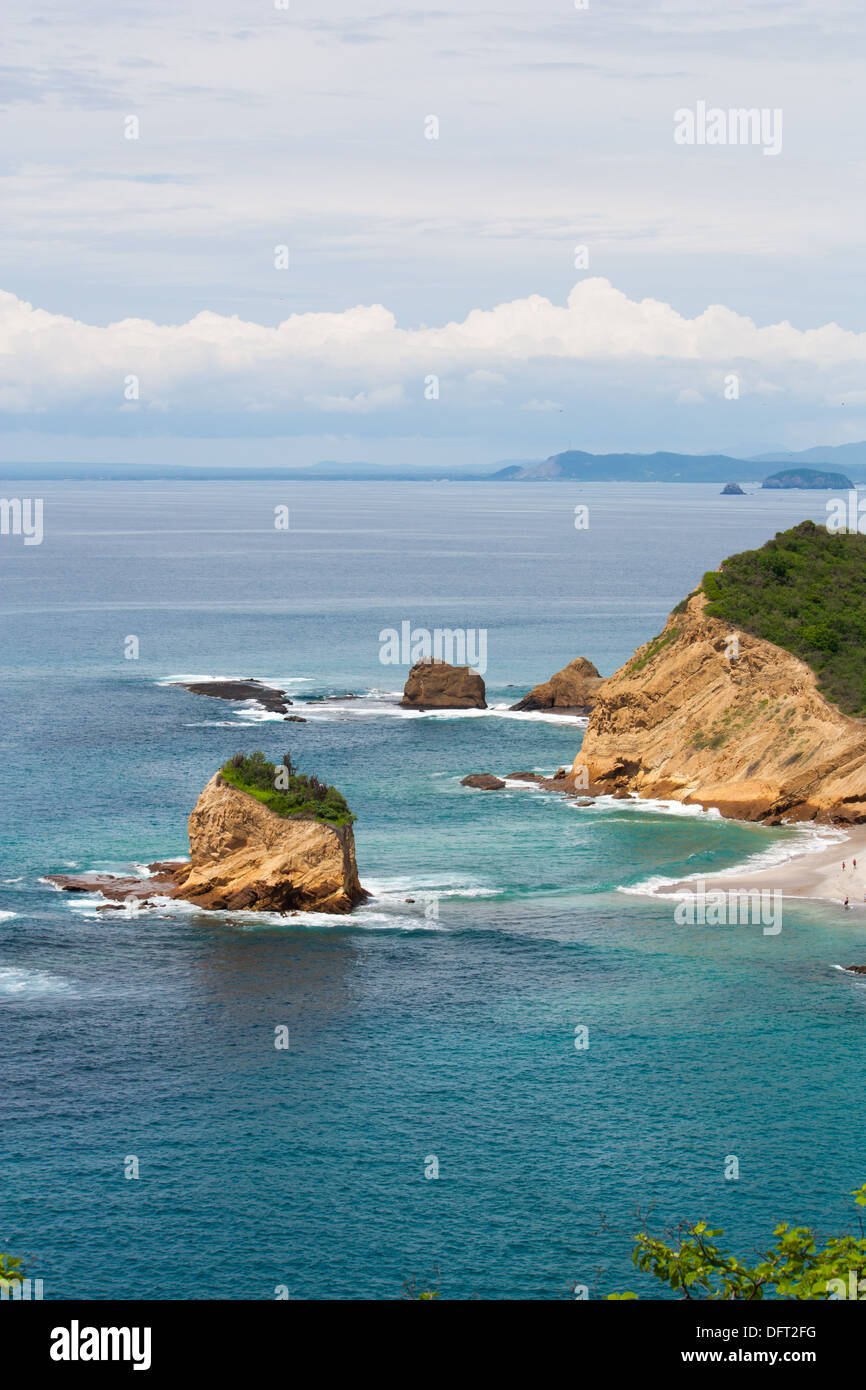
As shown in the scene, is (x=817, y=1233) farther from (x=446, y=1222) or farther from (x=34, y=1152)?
(x=34, y=1152)

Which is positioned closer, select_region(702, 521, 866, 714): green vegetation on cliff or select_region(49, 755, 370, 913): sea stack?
select_region(49, 755, 370, 913): sea stack

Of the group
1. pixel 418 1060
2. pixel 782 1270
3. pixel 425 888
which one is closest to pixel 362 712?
pixel 425 888

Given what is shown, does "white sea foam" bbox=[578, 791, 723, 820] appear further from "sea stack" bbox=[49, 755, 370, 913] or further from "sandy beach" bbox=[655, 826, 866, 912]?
"sea stack" bbox=[49, 755, 370, 913]

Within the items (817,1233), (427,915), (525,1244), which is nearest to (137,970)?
(427,915)

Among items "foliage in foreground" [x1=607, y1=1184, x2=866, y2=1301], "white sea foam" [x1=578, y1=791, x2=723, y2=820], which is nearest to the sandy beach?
"white sea foam" [x1=578, y1=791, x2=723, y2=820]

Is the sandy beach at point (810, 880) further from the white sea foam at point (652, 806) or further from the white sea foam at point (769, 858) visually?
the white sea foam at point (652, 806)

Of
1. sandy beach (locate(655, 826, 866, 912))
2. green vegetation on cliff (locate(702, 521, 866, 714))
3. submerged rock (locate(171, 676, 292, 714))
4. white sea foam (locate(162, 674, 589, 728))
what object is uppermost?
green vegetation on cliff (locate(702, 521, 866, 714))
